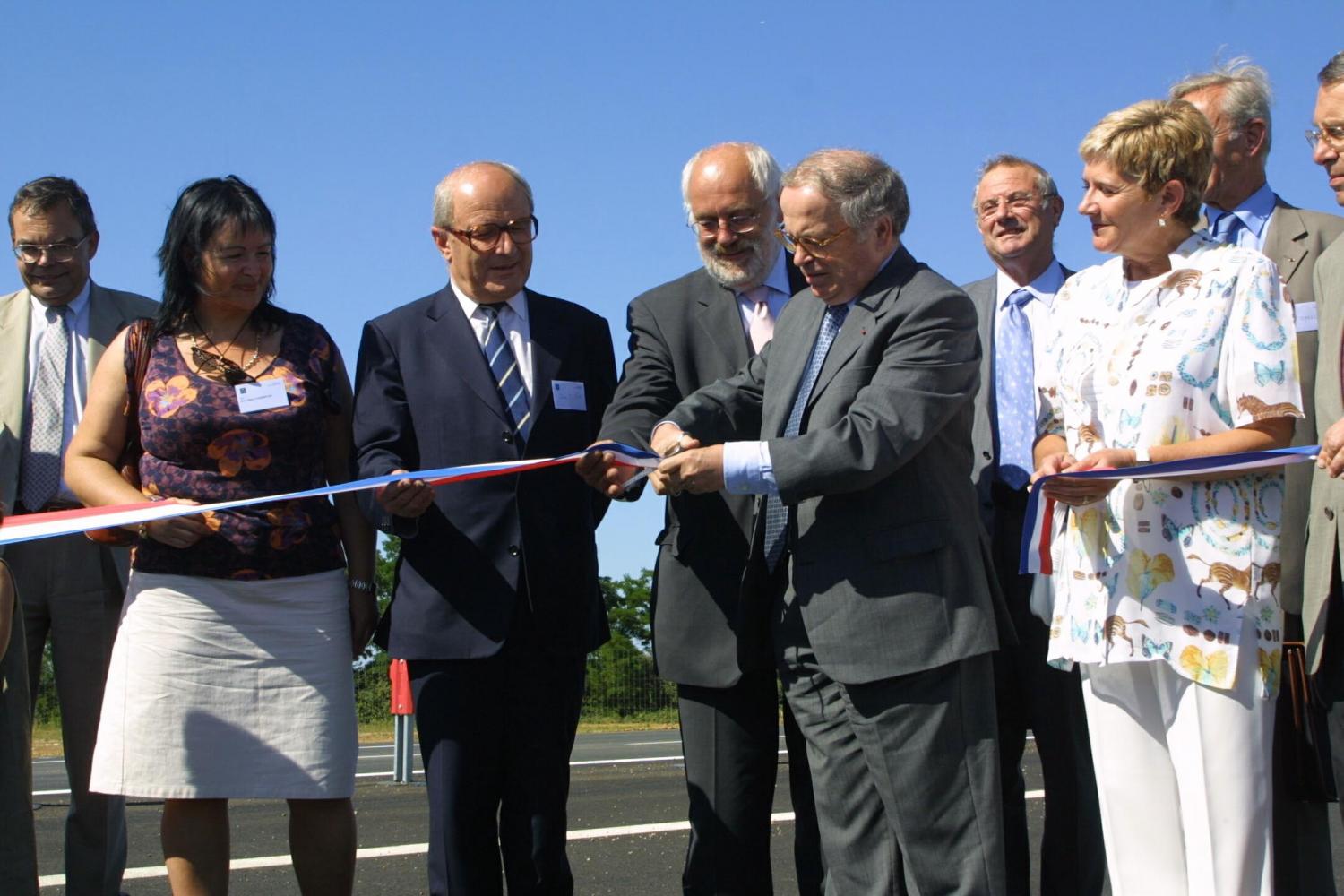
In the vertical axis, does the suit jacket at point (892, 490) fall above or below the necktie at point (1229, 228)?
below

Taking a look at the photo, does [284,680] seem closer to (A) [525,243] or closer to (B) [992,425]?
(A) [525,243]

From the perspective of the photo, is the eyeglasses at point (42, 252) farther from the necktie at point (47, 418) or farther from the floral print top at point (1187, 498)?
the floral print top at point (1187, 498)

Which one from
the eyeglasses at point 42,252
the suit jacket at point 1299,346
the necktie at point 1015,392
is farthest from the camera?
the eyeglasses at point 42,252

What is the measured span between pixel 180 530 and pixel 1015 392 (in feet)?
9.34

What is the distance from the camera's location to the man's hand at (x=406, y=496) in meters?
4.41

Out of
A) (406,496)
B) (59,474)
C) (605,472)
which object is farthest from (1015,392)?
(59,474)

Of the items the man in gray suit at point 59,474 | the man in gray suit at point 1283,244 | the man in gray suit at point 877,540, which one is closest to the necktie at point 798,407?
the man in gray suit at point 877,540

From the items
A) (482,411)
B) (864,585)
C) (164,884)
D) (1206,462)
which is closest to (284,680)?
(482,411)

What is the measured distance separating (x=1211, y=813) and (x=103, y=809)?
4.09 metres

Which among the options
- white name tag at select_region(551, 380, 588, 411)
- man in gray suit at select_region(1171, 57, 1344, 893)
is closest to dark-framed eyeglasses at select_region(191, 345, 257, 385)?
white name tag at select_region(551, 380, 588, 411)

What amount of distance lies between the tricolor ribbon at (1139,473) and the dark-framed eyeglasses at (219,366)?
99.0 inches

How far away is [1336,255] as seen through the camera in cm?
417

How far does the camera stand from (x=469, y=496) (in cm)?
475

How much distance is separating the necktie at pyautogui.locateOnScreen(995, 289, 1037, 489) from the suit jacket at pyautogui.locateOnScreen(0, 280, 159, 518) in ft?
10.9
